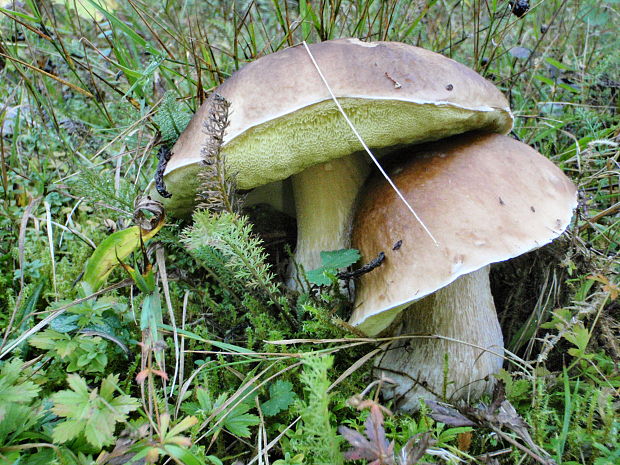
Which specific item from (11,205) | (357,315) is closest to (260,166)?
(357,315)

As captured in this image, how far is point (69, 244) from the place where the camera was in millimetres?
1813

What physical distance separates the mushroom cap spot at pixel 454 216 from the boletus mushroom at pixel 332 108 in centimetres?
10

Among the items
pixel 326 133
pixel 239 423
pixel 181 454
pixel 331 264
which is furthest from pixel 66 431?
pixel 326 133

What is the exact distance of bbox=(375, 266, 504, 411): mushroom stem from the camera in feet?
4.07

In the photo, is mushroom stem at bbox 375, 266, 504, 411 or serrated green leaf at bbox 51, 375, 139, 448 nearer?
serrated green leaf at bbox 51, 375, 139, 448

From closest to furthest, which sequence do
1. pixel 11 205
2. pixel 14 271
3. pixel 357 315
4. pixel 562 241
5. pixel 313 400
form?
pixel 313 400 → pixel 357 315 → pixel 562 241 → pixel 14 271 → pixel 11 205

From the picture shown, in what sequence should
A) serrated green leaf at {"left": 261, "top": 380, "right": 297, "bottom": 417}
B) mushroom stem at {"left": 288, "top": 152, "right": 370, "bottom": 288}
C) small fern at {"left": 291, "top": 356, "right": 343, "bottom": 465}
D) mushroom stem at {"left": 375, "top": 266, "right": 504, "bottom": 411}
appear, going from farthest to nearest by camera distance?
mushroom stem at {"left": 288, "top": 152, "right": 370, "bottom": 288} → mushroom stem at {"left": 375, "top": 266, "right": 504, "bottom": 411} → serrated green leaf at {"left": 261, "top": 380, "right": 297, "bottom": 417} → small fern at {"left": 291, "top": 356, "right": 343, "bottom": 465}

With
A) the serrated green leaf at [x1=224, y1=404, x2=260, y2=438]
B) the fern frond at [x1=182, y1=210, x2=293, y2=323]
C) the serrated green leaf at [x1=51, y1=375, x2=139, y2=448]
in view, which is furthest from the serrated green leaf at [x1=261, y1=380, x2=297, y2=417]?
the serrated green leaf at [x1=51, y1=375, x2=139, y2=448]

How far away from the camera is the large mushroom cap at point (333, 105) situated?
3.22 feet

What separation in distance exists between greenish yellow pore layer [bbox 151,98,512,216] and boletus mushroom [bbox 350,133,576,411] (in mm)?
78

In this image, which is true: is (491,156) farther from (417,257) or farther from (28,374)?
(28,374)

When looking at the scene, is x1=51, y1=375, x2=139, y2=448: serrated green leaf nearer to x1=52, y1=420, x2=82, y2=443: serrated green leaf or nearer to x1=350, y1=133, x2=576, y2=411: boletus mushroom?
x1=52, y1=420, x2=82, y2=443: serrated green leaf

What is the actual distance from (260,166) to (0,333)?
37.5 inches

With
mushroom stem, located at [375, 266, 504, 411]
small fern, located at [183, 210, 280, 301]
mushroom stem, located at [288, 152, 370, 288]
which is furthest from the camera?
mushroom stem, located at [288, 152, 370, 288]
